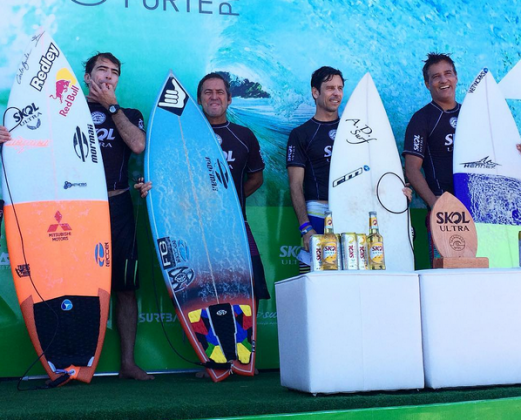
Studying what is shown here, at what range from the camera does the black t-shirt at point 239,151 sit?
4391 millimetres

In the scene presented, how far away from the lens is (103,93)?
13.5ft

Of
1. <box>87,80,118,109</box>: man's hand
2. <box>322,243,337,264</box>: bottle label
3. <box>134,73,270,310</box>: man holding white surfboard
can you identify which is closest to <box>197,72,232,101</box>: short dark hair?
<box>134,73,270,310</box>: man holding white surfboard

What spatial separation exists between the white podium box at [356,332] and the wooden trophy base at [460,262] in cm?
22

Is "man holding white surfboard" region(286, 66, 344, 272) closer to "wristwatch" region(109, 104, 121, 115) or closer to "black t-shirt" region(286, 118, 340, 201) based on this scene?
"black t-shirt" region(286, 118, 340, 201)

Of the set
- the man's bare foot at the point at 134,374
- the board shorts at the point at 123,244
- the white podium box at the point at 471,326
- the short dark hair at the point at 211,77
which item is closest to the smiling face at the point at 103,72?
the short dark hair at the point at 211,77

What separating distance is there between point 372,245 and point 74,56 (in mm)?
2491

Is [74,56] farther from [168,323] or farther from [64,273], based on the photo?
[168,323]

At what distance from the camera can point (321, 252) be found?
2896 mm

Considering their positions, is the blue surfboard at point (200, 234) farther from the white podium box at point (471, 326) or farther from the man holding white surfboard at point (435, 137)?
the white podium box at point (471, 326)

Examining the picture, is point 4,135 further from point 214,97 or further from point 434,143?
point 434,143

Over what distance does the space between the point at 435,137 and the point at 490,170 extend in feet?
1.39

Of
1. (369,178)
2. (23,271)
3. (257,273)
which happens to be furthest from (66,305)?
(369,178)

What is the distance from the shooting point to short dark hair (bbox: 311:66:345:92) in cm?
446

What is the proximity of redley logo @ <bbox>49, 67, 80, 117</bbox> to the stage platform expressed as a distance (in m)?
1.87
